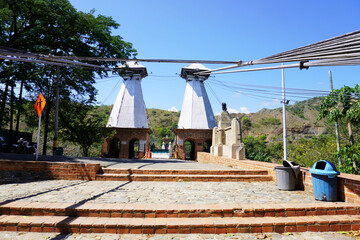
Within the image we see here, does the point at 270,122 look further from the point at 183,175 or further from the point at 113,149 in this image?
the point at 183,175

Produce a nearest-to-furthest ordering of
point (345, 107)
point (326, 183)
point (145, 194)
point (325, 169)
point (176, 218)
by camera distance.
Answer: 1. point (176, 218)
2. point (326, 183)
3. point (325, 169)
4. point (145, 194)
5. point (345, 107)

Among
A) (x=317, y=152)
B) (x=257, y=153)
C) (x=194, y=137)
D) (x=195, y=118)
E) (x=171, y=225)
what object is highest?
(x=195, y=118)

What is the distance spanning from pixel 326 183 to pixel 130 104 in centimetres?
2318

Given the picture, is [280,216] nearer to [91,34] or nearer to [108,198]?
[108,198]

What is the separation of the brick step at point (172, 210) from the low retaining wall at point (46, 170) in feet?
9.26

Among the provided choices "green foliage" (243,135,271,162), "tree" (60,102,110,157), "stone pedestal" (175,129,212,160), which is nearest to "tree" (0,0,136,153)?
"tree" (60,102,110,157)

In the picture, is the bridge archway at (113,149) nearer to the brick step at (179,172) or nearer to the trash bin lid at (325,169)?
the brick step at (179,172)

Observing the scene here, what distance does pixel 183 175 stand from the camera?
24.1 ft

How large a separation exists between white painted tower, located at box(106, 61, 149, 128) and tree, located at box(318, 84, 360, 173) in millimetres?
17783

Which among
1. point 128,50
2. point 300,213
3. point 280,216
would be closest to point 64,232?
point 280,216

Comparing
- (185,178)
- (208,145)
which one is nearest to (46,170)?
(185,178)

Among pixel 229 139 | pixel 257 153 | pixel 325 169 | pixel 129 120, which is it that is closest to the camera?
pixel 325 169

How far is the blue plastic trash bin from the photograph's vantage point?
14.9ft

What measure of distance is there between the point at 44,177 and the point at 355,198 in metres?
8.01
